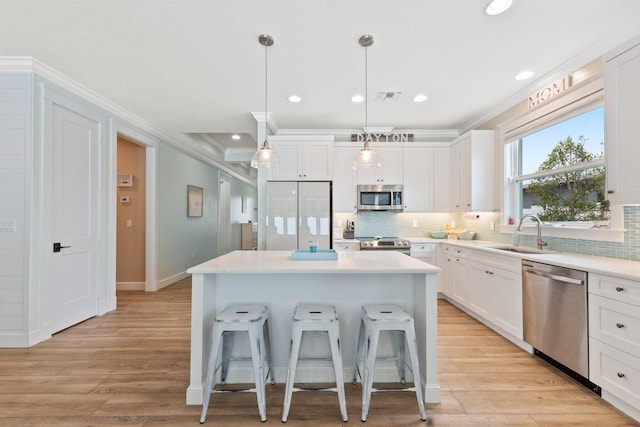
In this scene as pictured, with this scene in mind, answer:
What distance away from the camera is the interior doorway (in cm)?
489

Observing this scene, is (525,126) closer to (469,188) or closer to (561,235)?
(469,188)

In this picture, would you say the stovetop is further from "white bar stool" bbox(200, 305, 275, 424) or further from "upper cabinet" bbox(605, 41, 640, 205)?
"white bar stool" bbox(200, 305, 275, 424)

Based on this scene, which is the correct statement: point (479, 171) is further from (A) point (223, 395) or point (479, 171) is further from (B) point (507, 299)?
(A) point (223, 395)

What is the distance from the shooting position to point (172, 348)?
2795mm

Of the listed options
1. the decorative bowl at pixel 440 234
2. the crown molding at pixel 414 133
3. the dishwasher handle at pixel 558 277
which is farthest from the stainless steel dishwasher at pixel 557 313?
the crown molding at pixel 414 133

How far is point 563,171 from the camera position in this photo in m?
3.00

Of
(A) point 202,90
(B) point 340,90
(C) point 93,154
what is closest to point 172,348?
(C) point 93,154

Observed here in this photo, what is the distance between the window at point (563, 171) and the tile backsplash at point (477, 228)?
0.23m

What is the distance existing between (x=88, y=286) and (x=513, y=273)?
4.54 m

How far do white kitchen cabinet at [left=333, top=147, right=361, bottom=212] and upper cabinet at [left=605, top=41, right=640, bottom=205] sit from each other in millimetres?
2980

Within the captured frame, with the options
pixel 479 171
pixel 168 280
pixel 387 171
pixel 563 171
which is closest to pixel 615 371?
pixel 563 171

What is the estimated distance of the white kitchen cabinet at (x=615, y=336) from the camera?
1758 millimetres

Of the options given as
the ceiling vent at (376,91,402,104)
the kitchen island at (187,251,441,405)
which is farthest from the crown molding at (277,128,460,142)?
the kitchen island at (187,251,441,405)

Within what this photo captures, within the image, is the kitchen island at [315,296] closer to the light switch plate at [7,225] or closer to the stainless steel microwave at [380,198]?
the light switch plate at [7,225]
